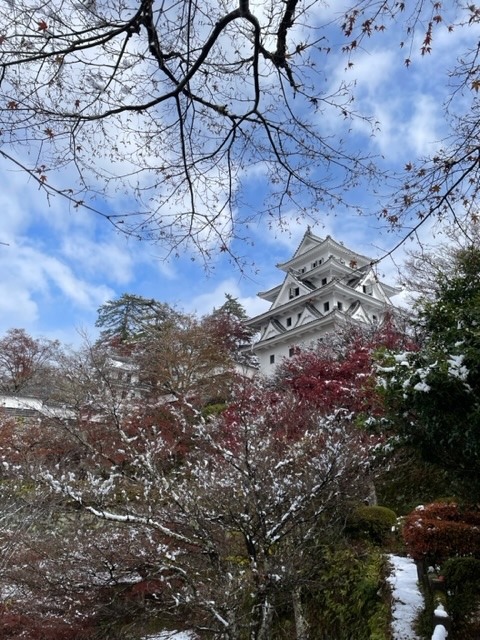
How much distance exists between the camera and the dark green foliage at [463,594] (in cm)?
474

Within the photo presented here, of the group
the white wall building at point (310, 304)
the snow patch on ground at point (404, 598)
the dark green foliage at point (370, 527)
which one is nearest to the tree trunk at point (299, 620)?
the snow patch on ground at point (404, 598)

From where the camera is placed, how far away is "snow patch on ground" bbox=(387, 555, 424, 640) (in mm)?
5227

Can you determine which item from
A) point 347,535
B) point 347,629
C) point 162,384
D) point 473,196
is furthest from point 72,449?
point 473,196

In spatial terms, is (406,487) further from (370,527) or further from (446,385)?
(446,385)

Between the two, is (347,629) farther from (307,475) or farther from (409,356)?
(409,356)

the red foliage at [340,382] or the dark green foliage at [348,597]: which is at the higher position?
the red foliage at [340,382]

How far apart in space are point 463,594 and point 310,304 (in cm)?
1654

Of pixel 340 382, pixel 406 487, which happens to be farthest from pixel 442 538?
pixel 406 487

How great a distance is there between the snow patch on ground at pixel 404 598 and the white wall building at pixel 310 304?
13463mm

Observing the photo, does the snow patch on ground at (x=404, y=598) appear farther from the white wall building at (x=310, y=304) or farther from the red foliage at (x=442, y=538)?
the white wall building at (x=310, y=304)

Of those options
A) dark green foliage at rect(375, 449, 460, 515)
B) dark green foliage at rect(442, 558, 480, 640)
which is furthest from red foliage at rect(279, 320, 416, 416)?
dark green foliage at rect(442, 558, 480, 640)

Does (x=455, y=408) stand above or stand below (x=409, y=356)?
below

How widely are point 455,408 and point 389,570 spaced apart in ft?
12.1

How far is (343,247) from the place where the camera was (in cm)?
2411
